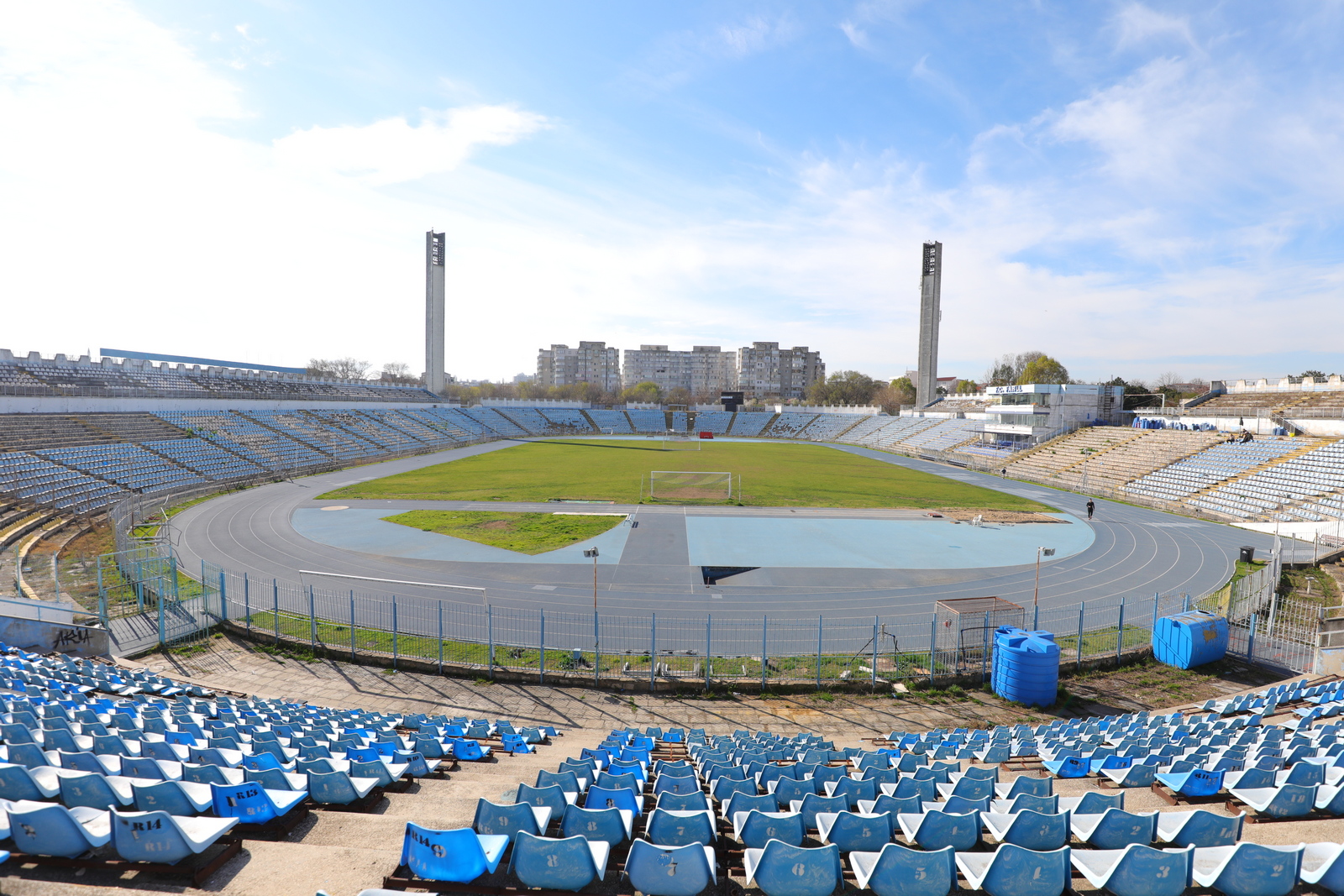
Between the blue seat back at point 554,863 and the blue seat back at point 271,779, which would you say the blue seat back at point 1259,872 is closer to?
the blue seat back at point 554,863

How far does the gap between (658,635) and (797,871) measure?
13.8m

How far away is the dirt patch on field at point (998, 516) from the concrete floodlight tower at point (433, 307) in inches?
3994

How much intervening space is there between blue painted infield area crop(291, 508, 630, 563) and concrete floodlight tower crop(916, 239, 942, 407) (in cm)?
10654

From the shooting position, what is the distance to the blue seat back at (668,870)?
4.83m

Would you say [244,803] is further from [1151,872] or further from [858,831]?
[1151,872]

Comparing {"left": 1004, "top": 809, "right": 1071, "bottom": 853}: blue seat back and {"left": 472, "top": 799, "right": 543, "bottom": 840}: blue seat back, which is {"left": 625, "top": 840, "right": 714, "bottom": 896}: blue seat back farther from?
{"left": 1004, "top": 809, "right": 1071, "bottom": 853}: blue seat back

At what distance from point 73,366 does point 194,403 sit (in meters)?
9.49

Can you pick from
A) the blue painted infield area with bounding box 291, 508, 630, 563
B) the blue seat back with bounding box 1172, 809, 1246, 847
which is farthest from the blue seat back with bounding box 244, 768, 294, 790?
the blue painted infield area with bounding box 291, 508, 630, 563

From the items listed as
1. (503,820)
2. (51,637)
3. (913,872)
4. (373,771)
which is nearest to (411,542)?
(51,637)

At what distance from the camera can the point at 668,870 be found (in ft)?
16.0

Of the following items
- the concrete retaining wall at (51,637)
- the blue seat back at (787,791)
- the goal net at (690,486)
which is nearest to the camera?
the blue seat back at (787,791)

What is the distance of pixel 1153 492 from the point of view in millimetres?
45906

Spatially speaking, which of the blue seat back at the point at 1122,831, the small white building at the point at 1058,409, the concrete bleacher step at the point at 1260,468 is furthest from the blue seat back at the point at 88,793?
the small white building at the point at 1058,409

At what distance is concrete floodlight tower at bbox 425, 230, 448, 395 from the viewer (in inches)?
4648
